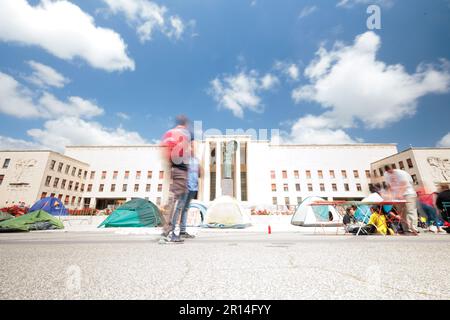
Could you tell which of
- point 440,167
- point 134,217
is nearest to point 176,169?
point 134,217

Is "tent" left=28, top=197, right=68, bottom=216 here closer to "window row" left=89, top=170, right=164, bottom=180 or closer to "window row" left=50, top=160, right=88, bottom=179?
"window row" left=50, top=160, right=88, bottom=179

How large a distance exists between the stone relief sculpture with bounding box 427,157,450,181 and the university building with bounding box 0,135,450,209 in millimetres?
5373

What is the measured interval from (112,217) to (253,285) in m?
11.6

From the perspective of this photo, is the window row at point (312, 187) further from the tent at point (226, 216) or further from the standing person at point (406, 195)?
the standing person at point (406, 195)

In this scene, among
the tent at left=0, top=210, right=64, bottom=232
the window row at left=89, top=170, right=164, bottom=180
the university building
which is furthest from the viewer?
the window row at left=89, top=170, right=164, bottom=180

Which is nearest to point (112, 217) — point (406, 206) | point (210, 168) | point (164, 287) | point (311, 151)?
point (164, 287)

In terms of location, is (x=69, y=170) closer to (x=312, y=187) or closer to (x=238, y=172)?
(x=238, y=172)

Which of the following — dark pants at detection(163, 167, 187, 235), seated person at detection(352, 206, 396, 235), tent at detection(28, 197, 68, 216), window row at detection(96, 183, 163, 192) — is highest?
window row at detection(96, 183, 163, 192)

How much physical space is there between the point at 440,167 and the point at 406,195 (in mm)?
38767

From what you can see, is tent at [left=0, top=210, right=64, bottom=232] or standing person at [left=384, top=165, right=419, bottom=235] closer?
standing person at [left=384, top=165, right=419, bottom=235]

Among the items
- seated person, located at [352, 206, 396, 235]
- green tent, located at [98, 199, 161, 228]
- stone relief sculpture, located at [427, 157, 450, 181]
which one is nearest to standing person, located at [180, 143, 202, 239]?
seated person, located at [352, 206, 396, 235]

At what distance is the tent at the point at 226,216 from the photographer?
44.4 feet

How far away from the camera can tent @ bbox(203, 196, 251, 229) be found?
13.5m

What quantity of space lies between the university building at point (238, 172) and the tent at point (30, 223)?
1221 inches
